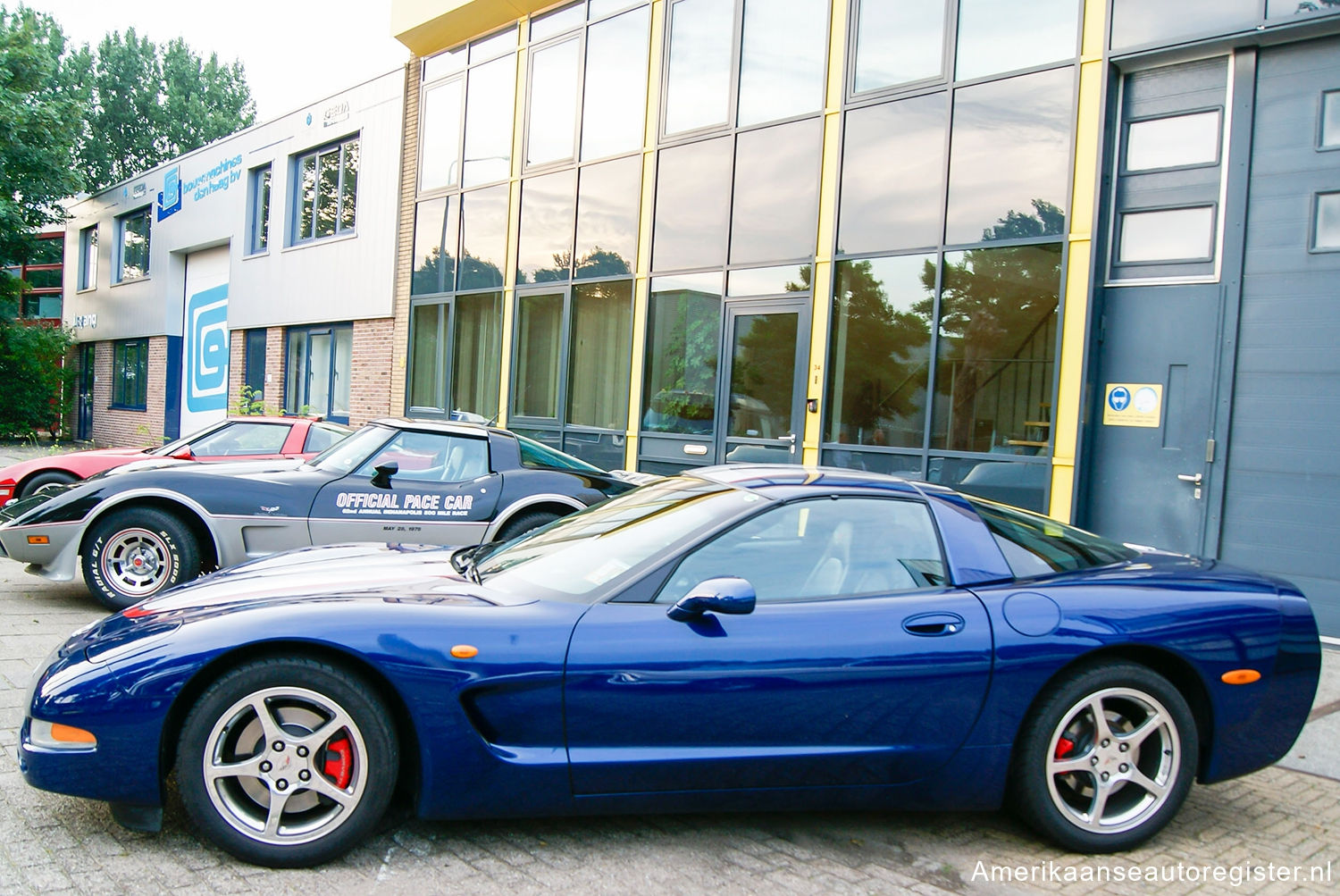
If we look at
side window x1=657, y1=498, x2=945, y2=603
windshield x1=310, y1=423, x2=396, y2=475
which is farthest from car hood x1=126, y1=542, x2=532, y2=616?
windshield x1=310, y1=423, x2=396, y2=475

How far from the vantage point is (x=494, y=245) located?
13.7m

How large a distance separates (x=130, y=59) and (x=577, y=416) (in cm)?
4379

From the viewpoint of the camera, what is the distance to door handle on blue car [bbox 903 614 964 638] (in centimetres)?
315

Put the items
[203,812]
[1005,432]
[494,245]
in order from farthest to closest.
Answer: [494,245] < [1005,432] < [203,812]

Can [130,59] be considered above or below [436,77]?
above

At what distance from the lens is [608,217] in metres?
11.8

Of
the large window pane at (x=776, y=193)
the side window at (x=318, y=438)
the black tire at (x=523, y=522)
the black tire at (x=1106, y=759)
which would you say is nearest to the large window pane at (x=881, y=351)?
the large window pane at (x=776, y=193)

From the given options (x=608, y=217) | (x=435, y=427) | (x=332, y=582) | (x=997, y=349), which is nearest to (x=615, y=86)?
(x=608, y=217)

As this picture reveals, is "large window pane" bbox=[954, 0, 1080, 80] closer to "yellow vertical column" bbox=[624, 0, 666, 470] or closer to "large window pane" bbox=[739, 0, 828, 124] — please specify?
"large window pane" bbox=[739, 0, 828, 124]

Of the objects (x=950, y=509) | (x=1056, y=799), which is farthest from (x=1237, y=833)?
(x=950, y=509)

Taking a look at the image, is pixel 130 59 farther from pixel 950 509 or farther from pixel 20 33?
pixel 950 509

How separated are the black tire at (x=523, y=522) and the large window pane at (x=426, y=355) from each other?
7.99 m

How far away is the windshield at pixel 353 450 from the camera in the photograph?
683 cm

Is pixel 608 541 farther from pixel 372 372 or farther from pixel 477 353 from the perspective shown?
pixel 372 372
